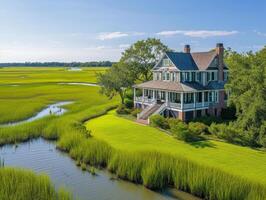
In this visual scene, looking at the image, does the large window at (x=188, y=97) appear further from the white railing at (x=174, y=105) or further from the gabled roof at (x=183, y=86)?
the white railing at (x=174, y=105)

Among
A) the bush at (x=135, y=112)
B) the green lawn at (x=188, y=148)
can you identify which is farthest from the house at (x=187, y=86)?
the green lawn at (x=188, y=148)

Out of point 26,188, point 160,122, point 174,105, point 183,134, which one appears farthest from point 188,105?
point 26,188

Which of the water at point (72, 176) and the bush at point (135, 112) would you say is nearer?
the water at point (72, 176)

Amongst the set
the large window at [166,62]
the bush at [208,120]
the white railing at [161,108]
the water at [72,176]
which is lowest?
the water at [72,176]

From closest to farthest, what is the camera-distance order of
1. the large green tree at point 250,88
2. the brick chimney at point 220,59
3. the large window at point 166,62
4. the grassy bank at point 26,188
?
1. the grassy bank at point 26,188
2. the large green tree at point 250,88
3. the brick chimney at point 220,59
4. the large window at point 166,62

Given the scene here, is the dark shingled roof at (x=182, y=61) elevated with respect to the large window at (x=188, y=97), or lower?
elevated

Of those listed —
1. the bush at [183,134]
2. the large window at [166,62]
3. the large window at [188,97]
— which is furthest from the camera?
the large window at [166,62]

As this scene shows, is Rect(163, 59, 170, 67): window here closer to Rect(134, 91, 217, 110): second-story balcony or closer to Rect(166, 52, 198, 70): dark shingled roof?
Rect(166, 52, 198, 70): dark shingled roof

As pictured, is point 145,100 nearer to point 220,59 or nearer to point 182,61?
point 182,61
